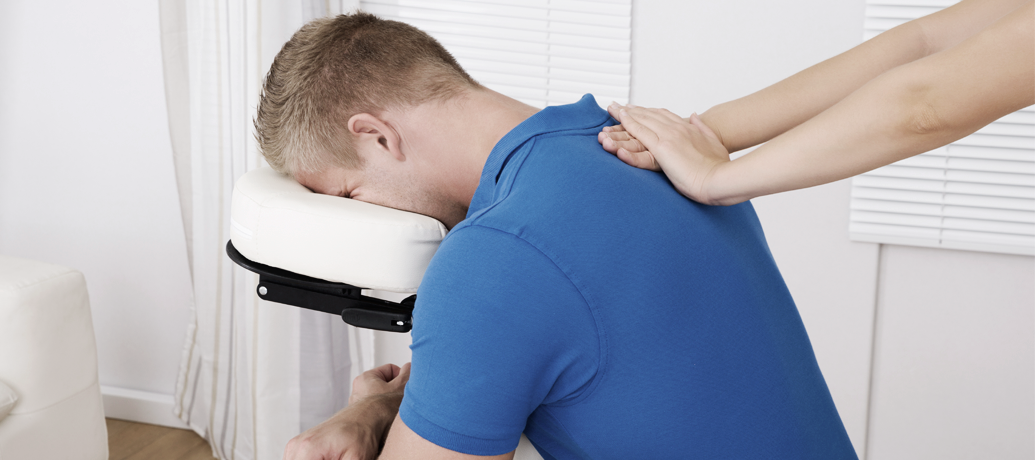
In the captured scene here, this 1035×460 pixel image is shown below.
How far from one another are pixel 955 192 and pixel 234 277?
2.13 meters

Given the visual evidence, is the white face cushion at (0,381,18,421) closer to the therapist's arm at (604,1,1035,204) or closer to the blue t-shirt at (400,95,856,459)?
the blue t-shirt at (400,95,856,459)

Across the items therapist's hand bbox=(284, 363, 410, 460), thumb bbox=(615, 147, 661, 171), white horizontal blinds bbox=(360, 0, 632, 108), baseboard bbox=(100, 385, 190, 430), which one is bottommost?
baseboard bbox=(100, 385, 190, 430)

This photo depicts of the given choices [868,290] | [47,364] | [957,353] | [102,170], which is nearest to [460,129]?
[47,364]

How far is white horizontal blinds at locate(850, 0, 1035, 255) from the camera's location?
194 cm

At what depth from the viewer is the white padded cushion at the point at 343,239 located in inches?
34.9

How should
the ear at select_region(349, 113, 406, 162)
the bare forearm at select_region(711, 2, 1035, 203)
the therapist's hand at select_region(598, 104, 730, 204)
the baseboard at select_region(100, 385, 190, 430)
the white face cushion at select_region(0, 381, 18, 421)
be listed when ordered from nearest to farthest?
the bare forearm at select_region(711, 2, 1035, 203) < the therapist's hand at select_region(598, 104, 730, 204) < the ear at select_region(349, 113, 406, 162) < the white face cushion at select_region(0, 381, 18, 421) < the baseboard at select_region(100, 385, 190, 430)

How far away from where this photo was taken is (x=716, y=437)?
0.77 meters

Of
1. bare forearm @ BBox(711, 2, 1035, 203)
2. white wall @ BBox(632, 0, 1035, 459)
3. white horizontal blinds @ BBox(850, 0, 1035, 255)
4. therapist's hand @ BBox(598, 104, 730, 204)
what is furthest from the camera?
white wall @ BBox(632, 0, 1035, 459)

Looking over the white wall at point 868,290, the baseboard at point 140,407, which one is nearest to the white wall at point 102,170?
the baseboard at point 140,407

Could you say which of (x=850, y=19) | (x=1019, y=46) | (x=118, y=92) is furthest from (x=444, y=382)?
(x=118, y=92)

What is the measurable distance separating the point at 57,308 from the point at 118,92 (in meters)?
0.91

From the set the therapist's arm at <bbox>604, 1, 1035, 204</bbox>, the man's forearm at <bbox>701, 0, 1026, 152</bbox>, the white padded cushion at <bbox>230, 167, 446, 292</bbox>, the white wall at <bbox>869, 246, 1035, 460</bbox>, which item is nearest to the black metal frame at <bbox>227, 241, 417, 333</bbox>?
the white padded cushion at <bbox>230, 167, 446, 292</bbox>

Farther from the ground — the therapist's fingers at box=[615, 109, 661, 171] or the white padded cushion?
the therapist's fingers at box=[615, 109, 661, 171]

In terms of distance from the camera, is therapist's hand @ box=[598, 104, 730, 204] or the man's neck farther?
the man's neck
